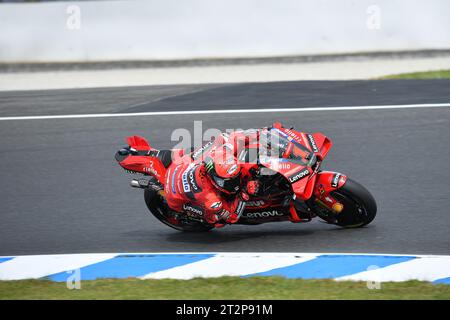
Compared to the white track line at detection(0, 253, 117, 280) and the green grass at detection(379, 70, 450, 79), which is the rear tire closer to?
the white track line at detection(0, 253, 117, 280)

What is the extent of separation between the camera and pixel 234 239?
7.68 metres

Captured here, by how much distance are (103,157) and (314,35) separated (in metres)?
7.49

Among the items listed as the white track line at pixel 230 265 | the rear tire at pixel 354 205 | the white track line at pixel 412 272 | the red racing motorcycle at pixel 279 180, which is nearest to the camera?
the white track line at pixel 412 272

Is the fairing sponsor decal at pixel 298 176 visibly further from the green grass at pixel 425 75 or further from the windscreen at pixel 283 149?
the green grass at pixel 425 75

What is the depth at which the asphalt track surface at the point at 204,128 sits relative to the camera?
7.65m

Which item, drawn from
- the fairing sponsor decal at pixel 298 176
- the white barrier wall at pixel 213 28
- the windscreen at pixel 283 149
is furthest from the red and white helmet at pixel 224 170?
the white barrier wall at pixel 213 28

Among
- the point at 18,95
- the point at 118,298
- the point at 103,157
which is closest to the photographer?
the point at 118,298

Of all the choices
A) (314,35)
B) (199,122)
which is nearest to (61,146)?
(199,122)

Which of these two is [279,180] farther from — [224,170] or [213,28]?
[213,28]

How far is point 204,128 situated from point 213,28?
580 centimetres

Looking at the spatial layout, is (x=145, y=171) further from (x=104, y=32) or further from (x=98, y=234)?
(x=104, y=32)

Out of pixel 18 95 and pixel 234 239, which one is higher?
pixel 18 95

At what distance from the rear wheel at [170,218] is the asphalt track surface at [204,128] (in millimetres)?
118

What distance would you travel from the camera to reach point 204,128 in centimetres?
1161
